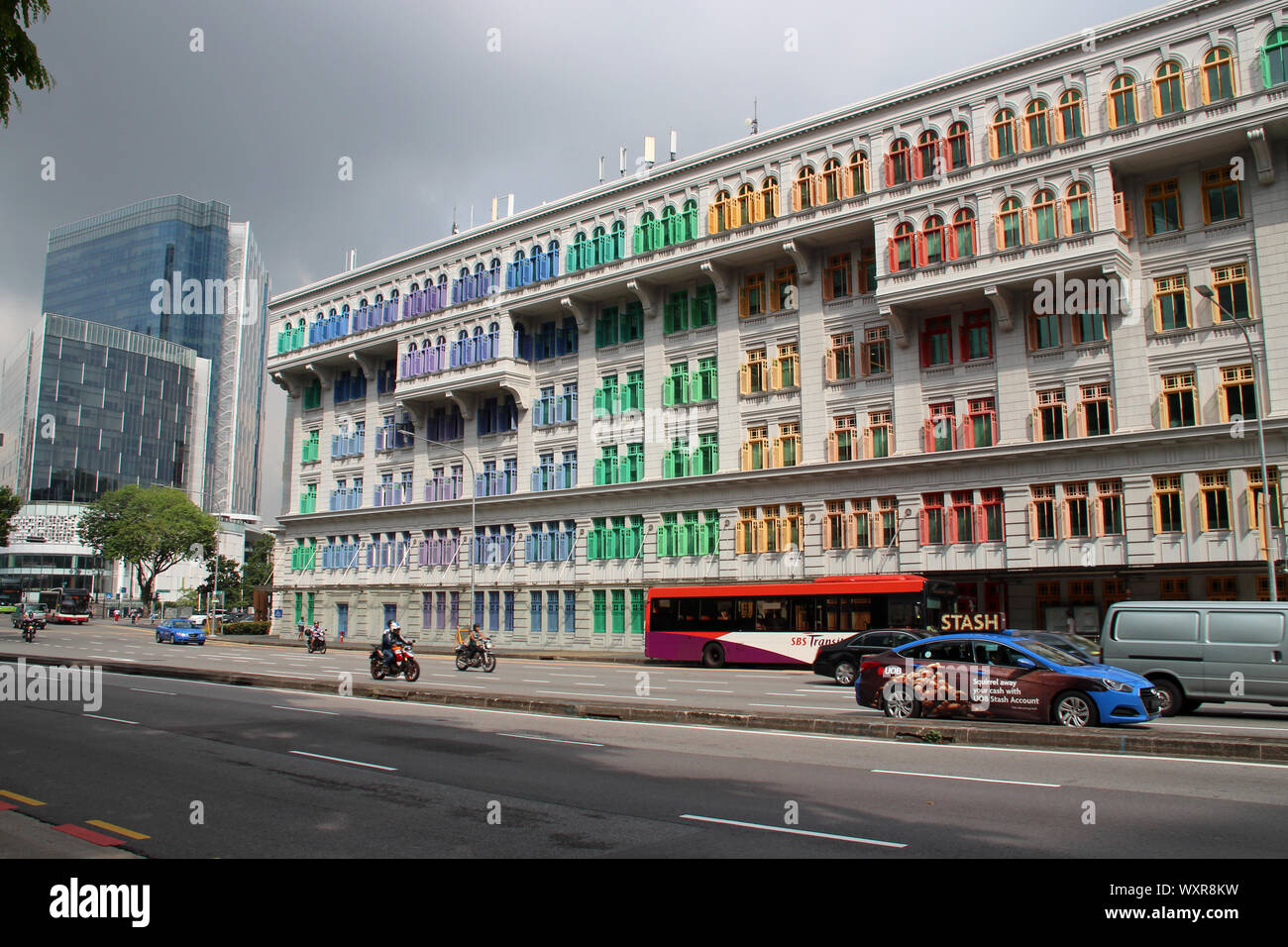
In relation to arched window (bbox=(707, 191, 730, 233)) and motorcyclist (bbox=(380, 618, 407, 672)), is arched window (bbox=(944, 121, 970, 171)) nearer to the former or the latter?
arched window (bbox=(707, 191, 730, 233))

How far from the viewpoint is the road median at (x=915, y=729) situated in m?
12.0

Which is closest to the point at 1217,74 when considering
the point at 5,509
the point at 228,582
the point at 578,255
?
the point at 578,255

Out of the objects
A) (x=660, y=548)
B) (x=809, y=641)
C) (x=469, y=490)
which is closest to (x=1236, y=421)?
(x=809, y=641)

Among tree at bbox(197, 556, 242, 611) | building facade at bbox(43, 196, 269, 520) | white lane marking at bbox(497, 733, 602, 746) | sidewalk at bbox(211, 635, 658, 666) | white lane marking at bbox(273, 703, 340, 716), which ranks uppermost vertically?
building facade at bbox(43, 196, 269, 520)

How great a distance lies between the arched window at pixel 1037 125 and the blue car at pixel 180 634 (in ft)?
164

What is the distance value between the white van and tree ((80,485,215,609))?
110 meters

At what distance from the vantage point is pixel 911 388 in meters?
38.2

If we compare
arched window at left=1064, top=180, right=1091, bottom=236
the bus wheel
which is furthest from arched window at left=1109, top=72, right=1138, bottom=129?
the bus wheel

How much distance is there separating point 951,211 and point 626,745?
29945 mm

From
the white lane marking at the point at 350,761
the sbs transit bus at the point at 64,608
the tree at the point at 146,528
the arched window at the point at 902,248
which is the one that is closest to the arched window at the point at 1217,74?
the arched window at the point at 902,248

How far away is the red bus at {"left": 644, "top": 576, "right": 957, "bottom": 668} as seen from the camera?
31.0 m

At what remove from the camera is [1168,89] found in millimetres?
33219

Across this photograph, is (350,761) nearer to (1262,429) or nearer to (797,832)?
(797,832)
